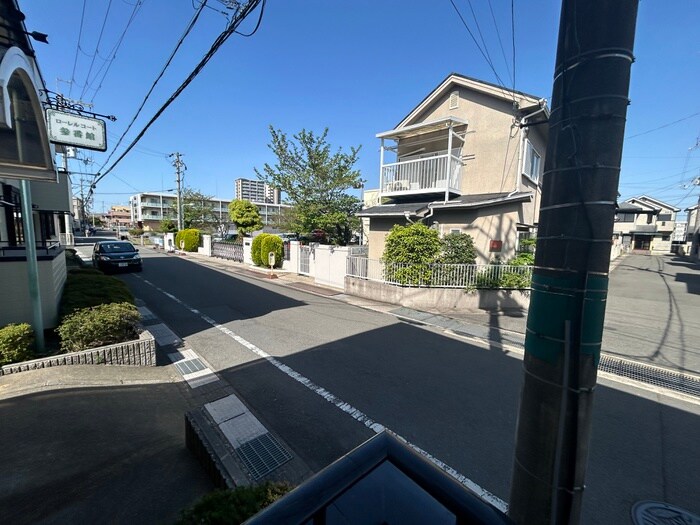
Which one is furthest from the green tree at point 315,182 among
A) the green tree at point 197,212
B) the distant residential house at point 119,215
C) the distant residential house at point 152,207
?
the distant residential house at point 119,215

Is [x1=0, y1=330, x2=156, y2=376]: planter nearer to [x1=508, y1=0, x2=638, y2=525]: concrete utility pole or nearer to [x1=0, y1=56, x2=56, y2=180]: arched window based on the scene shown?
[x1=0, y1=56, x2=56, y2=180]: arched window

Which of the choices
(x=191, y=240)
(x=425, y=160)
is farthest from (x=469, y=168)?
(x=191, y=240)

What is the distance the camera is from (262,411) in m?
3.76

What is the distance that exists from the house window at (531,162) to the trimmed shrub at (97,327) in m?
13.3

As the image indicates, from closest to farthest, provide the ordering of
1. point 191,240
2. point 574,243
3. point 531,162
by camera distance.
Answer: point 574,243
point 531,162
point 191,240

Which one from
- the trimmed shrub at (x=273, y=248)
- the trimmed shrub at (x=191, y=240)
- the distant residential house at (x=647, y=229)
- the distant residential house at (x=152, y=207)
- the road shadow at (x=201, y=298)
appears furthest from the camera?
the distant residential house at (x=152, y=207)

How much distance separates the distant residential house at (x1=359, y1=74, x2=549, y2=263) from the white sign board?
8.82 metres

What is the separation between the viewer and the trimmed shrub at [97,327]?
4.55m

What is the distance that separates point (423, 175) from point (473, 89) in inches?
155

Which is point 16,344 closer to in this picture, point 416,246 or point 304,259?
point 416,246

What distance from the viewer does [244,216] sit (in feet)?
71.6

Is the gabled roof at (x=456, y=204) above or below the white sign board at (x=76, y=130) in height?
below

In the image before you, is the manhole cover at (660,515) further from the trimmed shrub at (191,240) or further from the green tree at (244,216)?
the trimmed shrub at (191,240)

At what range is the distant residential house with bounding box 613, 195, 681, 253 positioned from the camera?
4081 cm
